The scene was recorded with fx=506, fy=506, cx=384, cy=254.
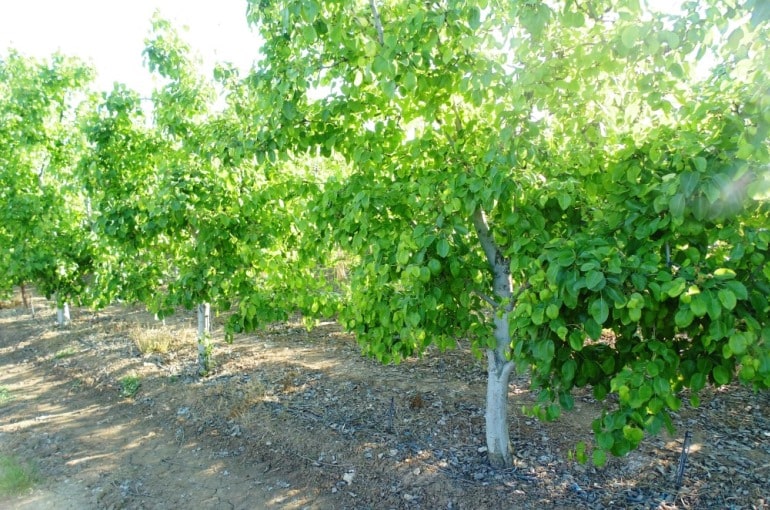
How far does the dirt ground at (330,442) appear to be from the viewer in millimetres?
4145

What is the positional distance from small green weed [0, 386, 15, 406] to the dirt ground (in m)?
0.08

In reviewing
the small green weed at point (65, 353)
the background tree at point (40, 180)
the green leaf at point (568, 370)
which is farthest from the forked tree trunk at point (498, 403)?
the small green weed at point (65, 353)

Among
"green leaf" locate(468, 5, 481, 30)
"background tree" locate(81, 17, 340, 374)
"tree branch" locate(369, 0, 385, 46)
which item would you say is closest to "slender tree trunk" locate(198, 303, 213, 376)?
"background tree" locate(81, 17, 340, 374)

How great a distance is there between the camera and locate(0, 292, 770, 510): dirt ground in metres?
4.14

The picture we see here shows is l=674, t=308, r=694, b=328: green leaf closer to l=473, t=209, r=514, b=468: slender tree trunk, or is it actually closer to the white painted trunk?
l=473, t=209, r=514, b=468: slender tree trunk

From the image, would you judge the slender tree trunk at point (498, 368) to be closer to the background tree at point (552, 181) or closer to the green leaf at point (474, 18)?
the background tree at point (552, 181)

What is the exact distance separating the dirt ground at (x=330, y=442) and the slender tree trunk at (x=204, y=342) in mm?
167

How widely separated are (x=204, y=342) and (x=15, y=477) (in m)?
2.49

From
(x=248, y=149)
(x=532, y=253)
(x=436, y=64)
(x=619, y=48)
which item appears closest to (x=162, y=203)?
(x=248, y=149)

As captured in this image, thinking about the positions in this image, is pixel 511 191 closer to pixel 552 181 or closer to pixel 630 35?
pixel 552 181

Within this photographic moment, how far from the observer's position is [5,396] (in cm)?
703

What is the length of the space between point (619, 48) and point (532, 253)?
47.6 inches

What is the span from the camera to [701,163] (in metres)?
2.12

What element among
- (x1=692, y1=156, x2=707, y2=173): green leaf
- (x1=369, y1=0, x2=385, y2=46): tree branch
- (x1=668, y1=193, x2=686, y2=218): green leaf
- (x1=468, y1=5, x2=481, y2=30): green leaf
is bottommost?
(x1=668, y1=193, x2=686, y2=218): green leaf
